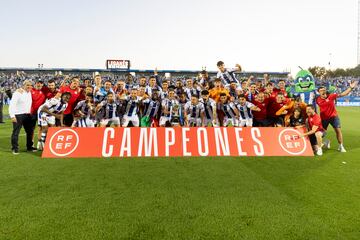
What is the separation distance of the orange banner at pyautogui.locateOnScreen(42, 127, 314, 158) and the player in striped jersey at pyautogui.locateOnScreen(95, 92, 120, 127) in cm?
154

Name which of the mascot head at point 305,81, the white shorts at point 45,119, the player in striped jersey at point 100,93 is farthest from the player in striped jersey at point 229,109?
the white shorts at point 45,119

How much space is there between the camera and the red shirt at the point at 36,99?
30.6 feet

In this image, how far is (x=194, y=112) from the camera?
9.71 m

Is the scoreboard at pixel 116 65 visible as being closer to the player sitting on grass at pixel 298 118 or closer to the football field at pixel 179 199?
the player sitting on grass at pixel 298 118

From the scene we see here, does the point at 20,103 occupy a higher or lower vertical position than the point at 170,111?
higher

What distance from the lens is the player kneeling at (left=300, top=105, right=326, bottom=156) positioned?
8.35 m

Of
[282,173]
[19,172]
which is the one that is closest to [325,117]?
[282,173]

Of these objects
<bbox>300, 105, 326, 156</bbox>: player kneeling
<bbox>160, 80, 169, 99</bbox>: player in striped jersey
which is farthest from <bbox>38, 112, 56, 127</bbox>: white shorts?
<bbox>300, 105, 326, 156</bbox>: player kneeling

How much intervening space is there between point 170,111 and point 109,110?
1950 mm

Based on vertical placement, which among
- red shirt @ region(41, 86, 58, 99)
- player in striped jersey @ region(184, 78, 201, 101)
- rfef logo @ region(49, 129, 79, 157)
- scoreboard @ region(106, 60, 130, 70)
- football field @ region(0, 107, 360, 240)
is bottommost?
football field @ region(0, 107, 360, 240)

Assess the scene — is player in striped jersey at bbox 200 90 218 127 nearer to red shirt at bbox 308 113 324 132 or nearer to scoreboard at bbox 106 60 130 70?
red shirt at bbox 308 113 324 132

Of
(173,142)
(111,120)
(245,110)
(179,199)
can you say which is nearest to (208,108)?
(245,110)

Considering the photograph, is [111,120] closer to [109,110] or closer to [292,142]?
[109,110]

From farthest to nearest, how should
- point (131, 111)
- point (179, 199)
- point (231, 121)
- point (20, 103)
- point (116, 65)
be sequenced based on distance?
point (116, 65)
point (231, 121)
point (131, 111)
point (20, 103)
point (179, 199)
